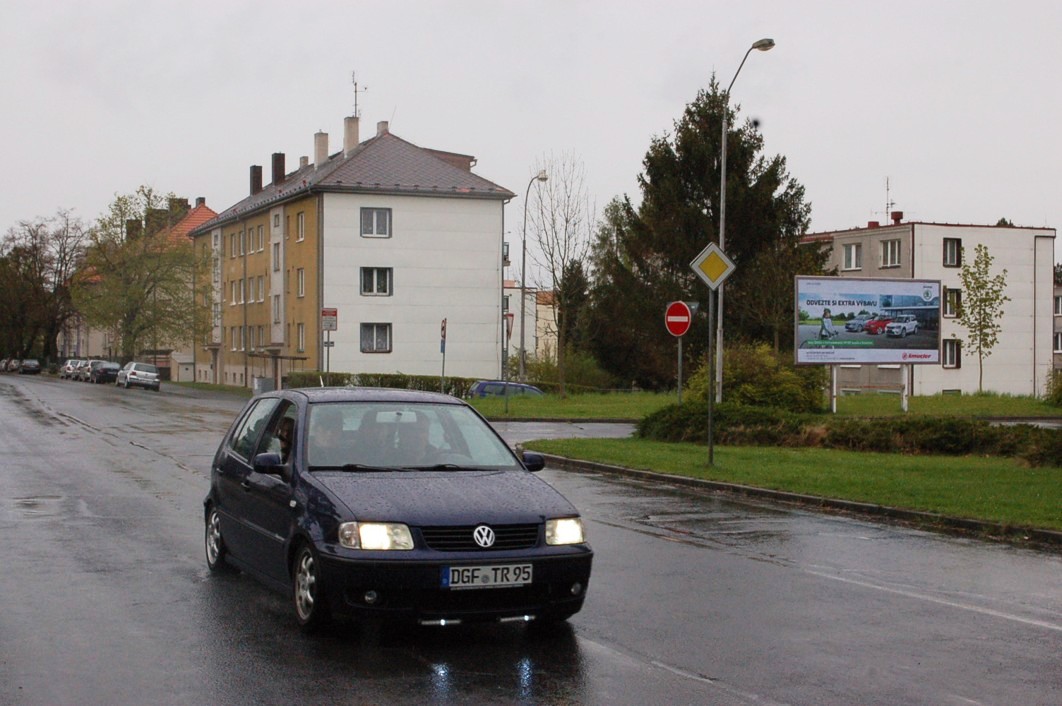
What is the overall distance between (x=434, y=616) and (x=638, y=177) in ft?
177

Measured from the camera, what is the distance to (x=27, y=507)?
14016 millimetres

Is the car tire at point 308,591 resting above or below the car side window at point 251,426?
below

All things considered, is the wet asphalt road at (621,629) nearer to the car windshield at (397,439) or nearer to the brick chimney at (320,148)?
the car windshield at (397,439)

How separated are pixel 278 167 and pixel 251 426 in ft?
235

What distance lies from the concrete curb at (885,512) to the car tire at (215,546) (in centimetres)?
737

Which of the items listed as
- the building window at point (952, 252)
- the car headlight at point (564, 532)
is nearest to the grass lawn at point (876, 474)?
the car headlight at point (564, 532)

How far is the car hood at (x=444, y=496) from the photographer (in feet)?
23.4

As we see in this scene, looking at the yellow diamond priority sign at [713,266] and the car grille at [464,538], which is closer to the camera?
the car grille at [464,538]

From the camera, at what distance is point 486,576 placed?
23.0ft

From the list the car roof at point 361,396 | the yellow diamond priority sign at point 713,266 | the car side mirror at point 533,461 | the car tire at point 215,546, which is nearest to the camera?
the car roof at point 361,396

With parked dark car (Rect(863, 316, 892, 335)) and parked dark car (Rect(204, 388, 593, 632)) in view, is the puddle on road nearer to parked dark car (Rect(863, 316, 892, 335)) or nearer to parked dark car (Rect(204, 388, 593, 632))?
parked dark car (Rect(204, 388, 593, 632))

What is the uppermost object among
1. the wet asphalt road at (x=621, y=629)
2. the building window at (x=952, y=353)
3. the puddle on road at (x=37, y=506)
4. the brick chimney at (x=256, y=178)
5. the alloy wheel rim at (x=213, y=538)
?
the brick chimney at (x=256, y=178)

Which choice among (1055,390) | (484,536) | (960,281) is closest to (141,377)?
(960,281)

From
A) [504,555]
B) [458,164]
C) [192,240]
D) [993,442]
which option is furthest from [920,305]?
[192,240]
